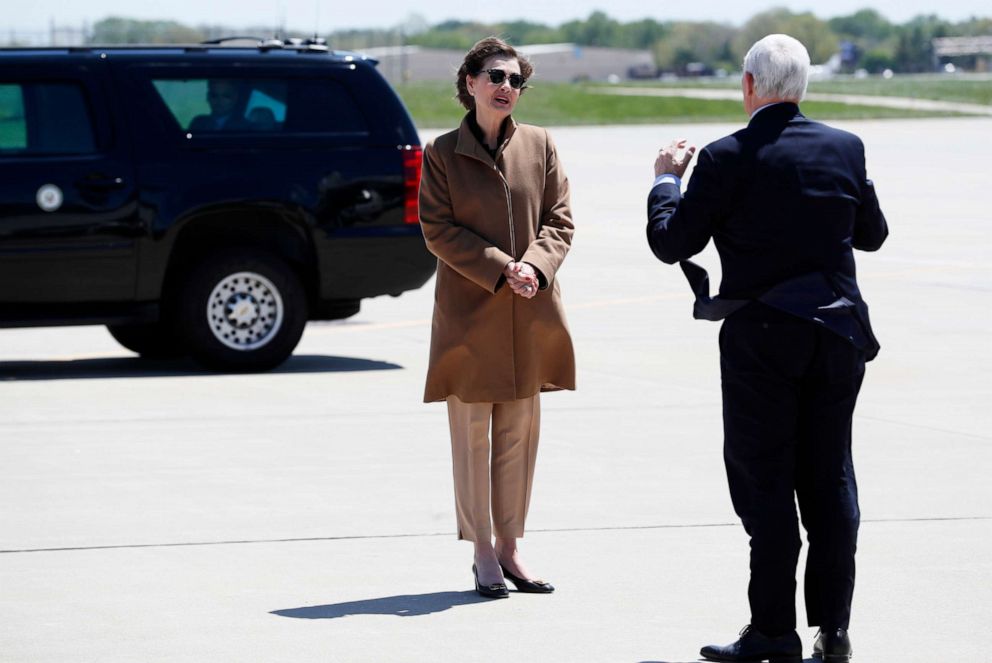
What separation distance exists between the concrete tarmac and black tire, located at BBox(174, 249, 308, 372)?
21 cm

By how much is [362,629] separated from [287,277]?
19.2 ft

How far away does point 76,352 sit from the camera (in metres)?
12.4

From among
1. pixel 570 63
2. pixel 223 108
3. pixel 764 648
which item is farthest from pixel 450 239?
pixel 570 63

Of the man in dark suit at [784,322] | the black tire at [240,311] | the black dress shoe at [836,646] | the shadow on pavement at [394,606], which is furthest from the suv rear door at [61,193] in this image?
the black dress shoe at [836,646]

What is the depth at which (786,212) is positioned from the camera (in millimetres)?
4902

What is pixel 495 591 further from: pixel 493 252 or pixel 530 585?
pixel 493 252

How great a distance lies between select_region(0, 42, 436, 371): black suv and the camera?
A: 1075 centimetres

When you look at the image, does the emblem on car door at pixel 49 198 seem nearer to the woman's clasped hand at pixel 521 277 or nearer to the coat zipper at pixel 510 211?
the coat zipper at pixel 510 211

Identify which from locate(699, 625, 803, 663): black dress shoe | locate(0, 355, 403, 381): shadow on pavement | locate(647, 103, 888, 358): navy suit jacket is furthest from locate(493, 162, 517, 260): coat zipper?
locate(0, 355, 403, 381): shadow on pavement

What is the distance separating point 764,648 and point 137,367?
287 inches

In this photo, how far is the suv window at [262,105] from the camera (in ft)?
36.6

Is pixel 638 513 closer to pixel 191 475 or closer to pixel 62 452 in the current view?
pixel 191 475

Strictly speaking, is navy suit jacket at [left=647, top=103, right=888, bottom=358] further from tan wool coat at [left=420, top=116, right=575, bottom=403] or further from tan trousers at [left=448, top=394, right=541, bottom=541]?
tan trousers at [left=448, top=394, right=541, bottom=541]

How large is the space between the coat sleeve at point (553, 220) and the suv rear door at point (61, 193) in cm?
525
